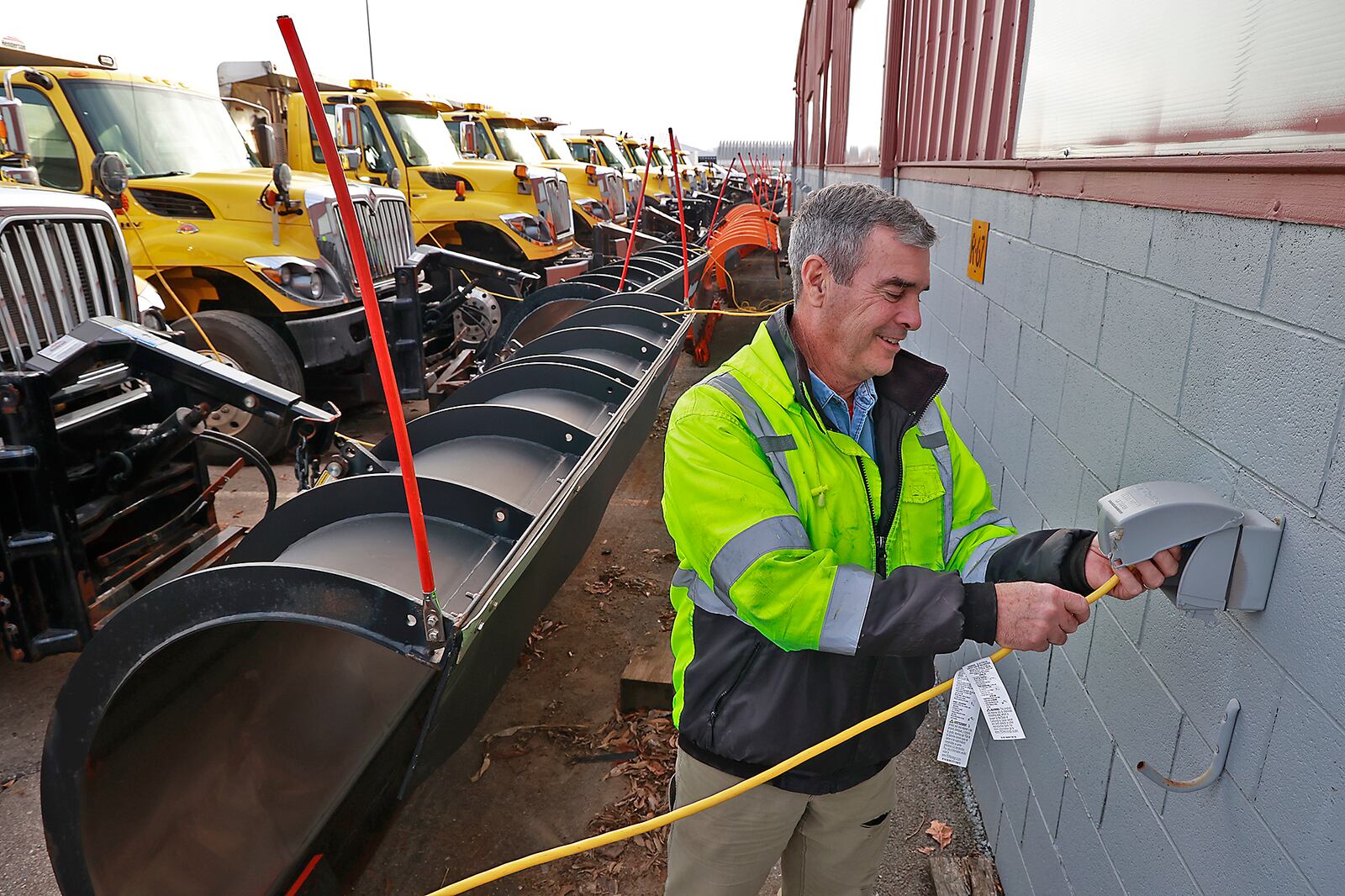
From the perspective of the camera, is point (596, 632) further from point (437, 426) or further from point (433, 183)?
point (433, 183)

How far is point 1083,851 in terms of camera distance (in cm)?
213

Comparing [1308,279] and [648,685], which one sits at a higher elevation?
[1308,279]

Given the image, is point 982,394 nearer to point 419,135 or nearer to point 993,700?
point 993,700

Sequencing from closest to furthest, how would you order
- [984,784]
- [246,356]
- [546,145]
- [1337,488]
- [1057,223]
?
[1337,488] → [1057,223] → [984,784] → [246,356] → [546,145]

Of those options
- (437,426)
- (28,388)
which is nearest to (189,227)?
(28,388)

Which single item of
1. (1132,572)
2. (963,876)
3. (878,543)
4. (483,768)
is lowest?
(483,768)

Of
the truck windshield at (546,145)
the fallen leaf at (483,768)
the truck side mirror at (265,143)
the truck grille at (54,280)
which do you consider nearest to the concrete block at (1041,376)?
the fallen leaf at (483,768)

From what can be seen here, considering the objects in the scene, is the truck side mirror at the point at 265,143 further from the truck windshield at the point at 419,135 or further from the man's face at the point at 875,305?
the man's face at the point at 875,305

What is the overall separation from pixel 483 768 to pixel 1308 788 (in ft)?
9.48

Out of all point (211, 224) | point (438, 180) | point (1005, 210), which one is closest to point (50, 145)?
point (211, 224)

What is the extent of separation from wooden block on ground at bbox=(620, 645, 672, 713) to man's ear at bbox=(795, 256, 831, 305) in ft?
7.32

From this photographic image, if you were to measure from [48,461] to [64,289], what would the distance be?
1.27m

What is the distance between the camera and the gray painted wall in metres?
1.22

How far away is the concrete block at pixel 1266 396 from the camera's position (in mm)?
1210
